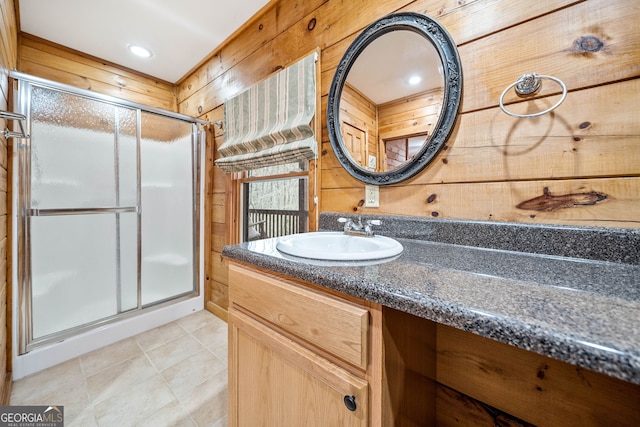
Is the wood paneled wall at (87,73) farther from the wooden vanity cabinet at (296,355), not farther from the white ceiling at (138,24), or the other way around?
the wooden vanity cabinet at (296,355)

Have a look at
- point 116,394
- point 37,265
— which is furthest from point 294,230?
point 37,265

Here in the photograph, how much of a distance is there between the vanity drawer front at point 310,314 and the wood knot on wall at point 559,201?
682mm

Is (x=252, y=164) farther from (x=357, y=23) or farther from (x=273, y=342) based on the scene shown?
(x=273, y=342)

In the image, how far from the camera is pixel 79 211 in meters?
1.62

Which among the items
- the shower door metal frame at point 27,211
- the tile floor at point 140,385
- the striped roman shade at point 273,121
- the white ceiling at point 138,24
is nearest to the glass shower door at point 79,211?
the shower door metal frame at point 27,211

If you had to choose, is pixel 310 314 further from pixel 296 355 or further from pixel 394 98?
pixel 394 98

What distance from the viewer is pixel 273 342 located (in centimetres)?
73

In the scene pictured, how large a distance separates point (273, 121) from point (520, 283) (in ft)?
4.76

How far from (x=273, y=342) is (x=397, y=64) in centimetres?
119

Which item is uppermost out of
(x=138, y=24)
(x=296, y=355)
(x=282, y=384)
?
(x=138, y=24)

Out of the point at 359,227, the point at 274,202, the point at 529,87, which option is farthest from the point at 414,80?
the point at 274,202

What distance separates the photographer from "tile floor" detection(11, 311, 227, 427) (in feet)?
3.79

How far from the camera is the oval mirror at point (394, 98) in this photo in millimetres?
944

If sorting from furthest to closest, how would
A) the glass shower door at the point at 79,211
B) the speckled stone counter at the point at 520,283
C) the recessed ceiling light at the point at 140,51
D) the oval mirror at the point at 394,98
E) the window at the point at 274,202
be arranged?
the recessed ceiling light at the point at 140,51 → the window at the point at 274,202 → the glass shower door at the point at 79,211 → the oval mirror at the point at 394,98 → the speckled stone counter at the point at 520,283
